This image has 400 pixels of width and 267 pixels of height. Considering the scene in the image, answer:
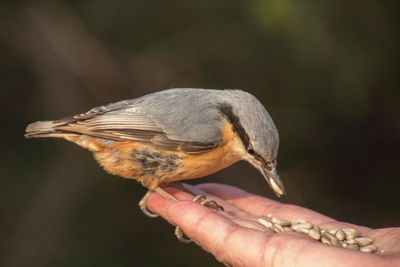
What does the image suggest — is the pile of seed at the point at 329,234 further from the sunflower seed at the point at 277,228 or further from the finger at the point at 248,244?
the finger at the point at 248,244

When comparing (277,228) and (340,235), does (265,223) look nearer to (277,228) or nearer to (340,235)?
(277,228)

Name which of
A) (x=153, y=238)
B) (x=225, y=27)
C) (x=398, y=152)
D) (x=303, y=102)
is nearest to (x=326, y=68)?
(x=303, y=102)

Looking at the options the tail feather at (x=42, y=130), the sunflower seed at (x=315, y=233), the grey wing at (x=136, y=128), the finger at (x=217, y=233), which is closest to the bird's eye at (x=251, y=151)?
the grey wing at (x=136, y=128)

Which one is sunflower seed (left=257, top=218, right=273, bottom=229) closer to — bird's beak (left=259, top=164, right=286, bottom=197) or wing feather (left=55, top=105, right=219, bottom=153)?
bird's beak (left=259, top=164, right=286, bottom=197)

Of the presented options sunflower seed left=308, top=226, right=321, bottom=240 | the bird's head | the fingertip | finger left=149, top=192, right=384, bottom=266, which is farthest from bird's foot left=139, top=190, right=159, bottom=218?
sunflower seed left=308, top=226, right=321, bottom=240

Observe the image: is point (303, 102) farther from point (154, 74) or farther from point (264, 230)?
Answer: point (264, 230)

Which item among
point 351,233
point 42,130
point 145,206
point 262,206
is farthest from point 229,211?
point 42,130
